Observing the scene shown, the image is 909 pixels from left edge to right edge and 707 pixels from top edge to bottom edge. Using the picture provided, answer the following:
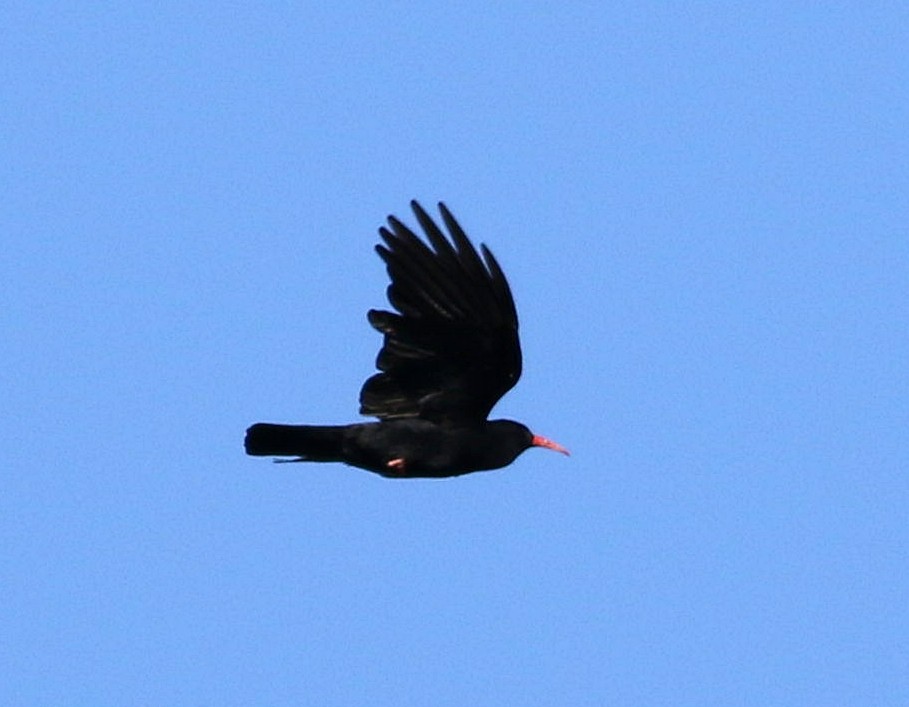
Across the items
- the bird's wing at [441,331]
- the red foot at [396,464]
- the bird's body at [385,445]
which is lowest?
the red foot at [396,464]

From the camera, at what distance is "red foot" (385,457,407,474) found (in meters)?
25.0

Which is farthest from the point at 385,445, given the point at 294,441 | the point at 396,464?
the point at 294,441

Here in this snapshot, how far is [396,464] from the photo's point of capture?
25.0 m

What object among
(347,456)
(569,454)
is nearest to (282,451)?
(347,456)

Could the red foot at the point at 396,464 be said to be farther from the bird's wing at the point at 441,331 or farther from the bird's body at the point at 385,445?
the bird's wing at the point at 441,331

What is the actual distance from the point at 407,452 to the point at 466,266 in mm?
1408

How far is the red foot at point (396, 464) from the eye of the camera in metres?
25.0

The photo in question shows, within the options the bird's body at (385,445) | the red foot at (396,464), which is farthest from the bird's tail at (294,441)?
the red foot at (396,464)

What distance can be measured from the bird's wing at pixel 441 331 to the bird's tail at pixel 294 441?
0.36 m

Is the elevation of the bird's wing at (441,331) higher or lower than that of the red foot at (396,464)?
higher

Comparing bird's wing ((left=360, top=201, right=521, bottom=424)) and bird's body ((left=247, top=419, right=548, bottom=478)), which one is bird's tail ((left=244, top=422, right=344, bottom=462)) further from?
bird's wing ((left=360, top=201, right=521, bottom=424))

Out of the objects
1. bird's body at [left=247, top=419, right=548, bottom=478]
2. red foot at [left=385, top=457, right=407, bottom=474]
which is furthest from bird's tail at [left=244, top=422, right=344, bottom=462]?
red foot at [left=385, top=457, right=407, bottom=474]

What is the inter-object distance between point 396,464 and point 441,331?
3.24ft

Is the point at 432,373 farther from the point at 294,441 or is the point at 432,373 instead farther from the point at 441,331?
the point at 294,441
